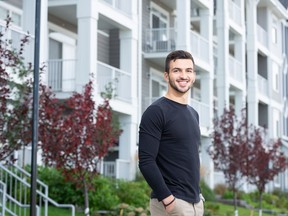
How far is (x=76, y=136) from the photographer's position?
13.6m

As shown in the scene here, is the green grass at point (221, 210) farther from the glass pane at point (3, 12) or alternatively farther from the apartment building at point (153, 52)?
the glass pane at point (3, 12)

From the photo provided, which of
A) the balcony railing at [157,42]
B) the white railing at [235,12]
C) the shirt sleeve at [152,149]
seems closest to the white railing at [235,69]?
the white railing at [235,12]

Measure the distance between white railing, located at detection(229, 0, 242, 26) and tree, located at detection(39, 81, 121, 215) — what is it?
850 inches

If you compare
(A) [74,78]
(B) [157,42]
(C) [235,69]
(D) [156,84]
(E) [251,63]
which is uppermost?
(E) [251,63]

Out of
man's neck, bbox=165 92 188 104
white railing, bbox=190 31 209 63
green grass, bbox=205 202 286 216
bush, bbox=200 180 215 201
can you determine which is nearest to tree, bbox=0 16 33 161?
man's neck, bbox=165 92 188 104

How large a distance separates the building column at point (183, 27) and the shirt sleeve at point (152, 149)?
75.8ft

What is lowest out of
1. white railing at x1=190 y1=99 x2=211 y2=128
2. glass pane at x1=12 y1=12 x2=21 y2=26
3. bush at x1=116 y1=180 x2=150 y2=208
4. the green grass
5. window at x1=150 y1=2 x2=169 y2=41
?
the green grass

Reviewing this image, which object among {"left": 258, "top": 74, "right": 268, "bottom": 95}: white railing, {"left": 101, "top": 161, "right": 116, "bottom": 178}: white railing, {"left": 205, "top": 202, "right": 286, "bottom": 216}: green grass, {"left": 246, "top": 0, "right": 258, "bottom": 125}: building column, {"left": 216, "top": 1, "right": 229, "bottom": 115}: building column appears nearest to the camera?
{"left": 205, "top": 202, "right": 286, "bottom": 216}: green grass

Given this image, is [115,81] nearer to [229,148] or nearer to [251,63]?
[229,148]

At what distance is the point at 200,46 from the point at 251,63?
900 cm

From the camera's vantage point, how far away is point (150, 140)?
5148 mm

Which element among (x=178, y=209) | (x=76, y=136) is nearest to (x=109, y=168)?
(x=76, y=136)

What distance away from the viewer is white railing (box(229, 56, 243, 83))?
114 ft

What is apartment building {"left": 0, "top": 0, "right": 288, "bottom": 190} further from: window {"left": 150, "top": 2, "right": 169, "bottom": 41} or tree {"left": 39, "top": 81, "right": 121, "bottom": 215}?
tree {"left": 39, "top": 81, "right": 121, "bottom": 215}
